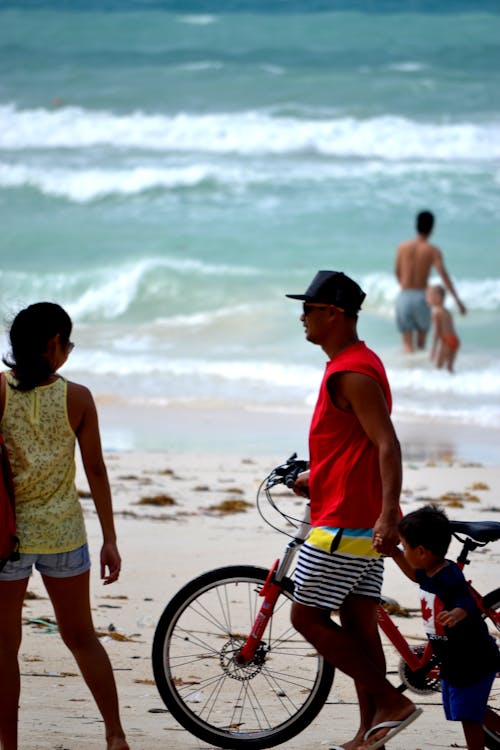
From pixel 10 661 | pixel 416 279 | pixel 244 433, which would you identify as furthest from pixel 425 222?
pixel 10 661

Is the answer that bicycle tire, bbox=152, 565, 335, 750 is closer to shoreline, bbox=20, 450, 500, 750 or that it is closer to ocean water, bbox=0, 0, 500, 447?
shoreline, bbox=20, 450, 500, 750

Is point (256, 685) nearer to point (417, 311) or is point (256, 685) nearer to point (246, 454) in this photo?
point (246, 454)

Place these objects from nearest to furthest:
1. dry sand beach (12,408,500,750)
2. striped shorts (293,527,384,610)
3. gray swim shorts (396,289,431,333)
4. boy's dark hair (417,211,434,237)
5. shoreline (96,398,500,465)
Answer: striped shorts (293,527,384,610) < dry sand beach (12,408,500,750) < shoreline (96,398,500,465) < boy's dark hair (417,211,434,237) < gray swim shorts (396,289,431,333)

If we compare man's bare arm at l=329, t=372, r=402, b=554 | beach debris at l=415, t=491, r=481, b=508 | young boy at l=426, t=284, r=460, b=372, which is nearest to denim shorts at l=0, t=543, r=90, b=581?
man's bare arm at l=329, t=372, r=402, b=554

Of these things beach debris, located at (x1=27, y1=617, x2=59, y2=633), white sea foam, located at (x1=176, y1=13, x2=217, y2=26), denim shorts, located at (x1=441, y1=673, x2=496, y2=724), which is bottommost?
beach debris, located at (x1=27, y1=617, x2=59, y2=633)

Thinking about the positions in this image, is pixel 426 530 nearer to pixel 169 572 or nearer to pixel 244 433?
pixel 169 572

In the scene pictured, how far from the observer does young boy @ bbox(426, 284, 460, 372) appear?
15.2 m

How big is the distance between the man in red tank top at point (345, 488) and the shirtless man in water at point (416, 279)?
36.9 feet

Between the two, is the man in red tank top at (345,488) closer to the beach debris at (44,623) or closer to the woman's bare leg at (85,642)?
the woman's bare leg at (85,642)

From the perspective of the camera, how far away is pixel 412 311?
52.4 feet

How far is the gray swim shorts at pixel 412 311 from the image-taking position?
51.7ft

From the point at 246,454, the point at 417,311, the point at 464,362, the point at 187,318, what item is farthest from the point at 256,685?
the point at 187,318

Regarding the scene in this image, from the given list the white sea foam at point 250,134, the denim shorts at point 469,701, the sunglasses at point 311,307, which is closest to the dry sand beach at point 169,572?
the denim shorts at point 469,701

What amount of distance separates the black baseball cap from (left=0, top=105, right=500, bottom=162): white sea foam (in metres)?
24.3
